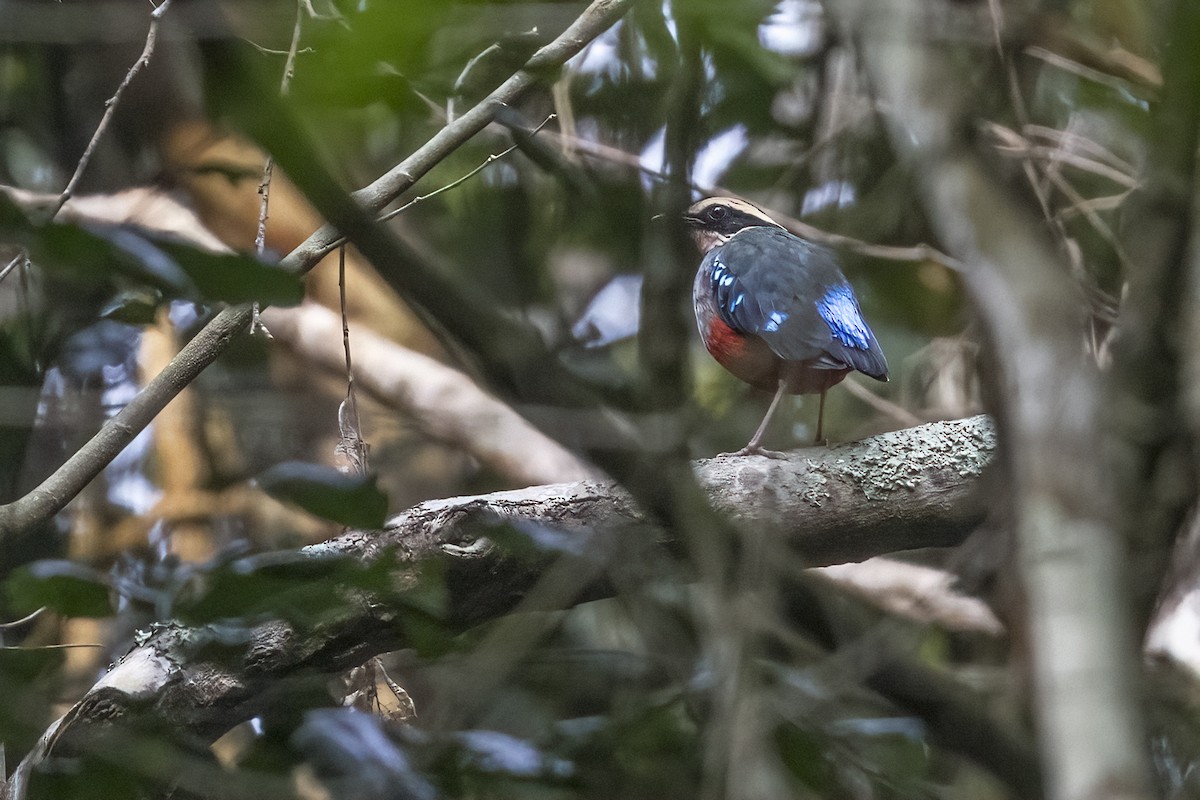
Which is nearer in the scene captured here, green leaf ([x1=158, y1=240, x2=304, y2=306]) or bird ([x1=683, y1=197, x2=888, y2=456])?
green leaf ([x1=158, y1=240, x2=304, y2=306])

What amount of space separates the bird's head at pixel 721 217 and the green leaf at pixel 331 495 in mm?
2978

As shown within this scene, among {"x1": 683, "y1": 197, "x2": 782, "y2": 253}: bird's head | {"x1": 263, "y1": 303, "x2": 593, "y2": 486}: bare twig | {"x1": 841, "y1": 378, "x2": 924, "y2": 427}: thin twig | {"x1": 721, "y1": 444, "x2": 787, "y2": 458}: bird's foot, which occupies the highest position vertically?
{"x1": 683, "y1": 197, "x2": 782, "y2": 253}: bird's head

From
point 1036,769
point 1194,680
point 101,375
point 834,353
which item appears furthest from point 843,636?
point 101,375

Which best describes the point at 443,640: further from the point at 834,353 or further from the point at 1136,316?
the point at 834,353

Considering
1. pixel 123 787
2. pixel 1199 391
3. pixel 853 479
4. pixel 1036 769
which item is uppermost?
pixel 1199 391

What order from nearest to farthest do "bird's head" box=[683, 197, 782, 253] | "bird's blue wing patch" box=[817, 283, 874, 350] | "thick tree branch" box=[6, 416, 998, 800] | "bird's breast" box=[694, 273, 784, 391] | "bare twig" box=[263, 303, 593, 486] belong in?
"thick tree branch" box=[6, 416, 998, 800]
"bird's blue wing patch" box=[817, 283, 874, 350]
"bird's breast" box=[694, 273, 784, 391]
"bird's head" box=[683, 197, 782, 253]
"bare twig" box=[263, 303, 593, 486]

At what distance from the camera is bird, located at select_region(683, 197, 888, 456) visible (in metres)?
3.12

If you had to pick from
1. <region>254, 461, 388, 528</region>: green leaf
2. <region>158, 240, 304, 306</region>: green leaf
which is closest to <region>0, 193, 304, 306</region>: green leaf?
<region>158, 240, 304, 306</region>: green leaf

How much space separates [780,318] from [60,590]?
7.65 ft

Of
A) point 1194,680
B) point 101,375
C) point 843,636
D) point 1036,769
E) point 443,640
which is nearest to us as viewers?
point 443,640

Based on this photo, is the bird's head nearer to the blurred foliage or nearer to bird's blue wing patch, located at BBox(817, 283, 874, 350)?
the blurred foliage

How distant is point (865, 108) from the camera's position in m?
4.43

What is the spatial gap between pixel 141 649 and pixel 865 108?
3.38 meters

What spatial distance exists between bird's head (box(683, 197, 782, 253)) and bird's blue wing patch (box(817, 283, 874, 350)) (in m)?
0.83
